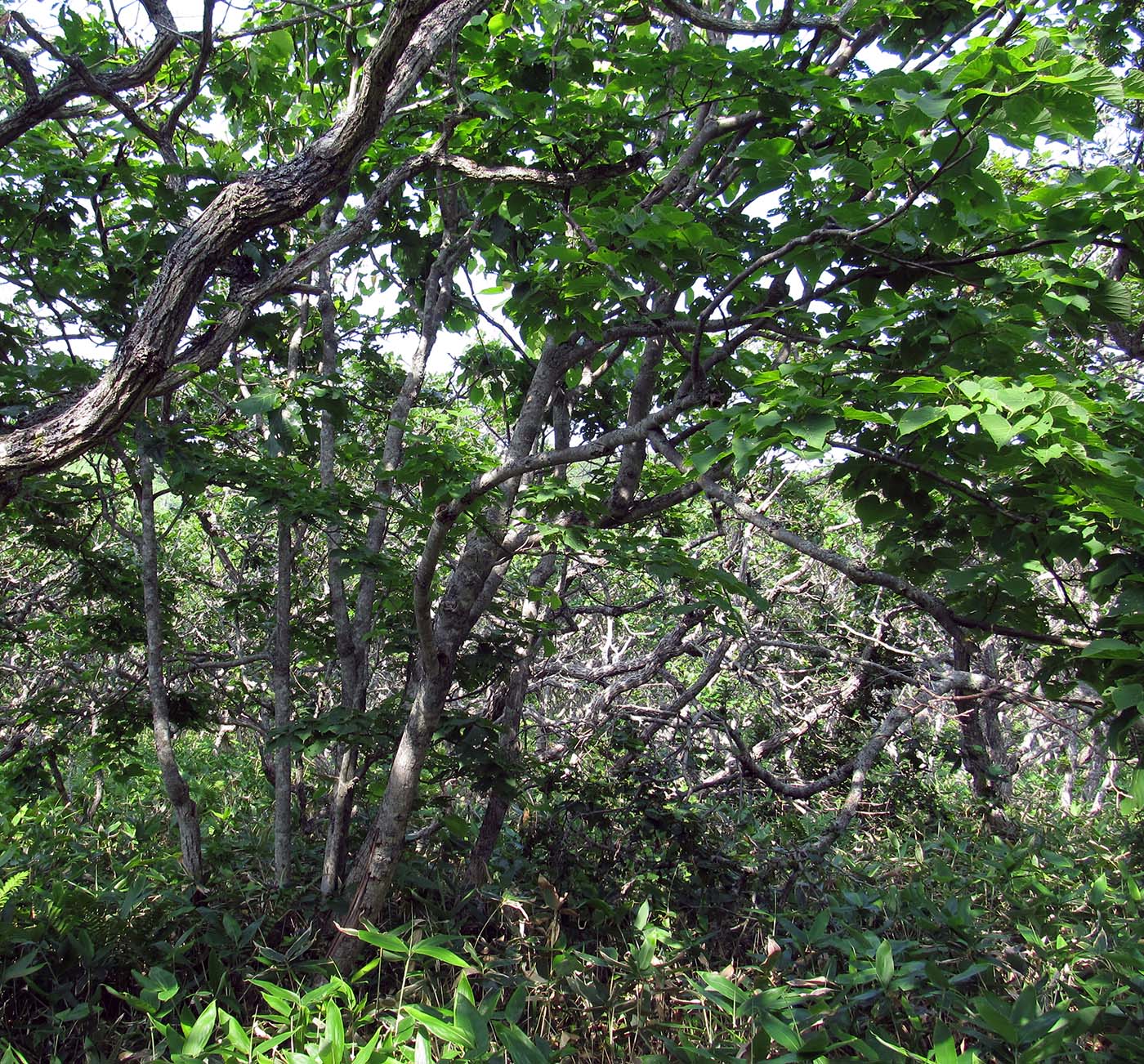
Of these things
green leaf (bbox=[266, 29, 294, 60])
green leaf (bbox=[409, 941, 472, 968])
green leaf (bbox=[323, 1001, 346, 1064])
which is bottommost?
green leaf (bbox=[323, 1001, 346, 1064])

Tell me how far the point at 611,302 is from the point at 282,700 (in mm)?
2680

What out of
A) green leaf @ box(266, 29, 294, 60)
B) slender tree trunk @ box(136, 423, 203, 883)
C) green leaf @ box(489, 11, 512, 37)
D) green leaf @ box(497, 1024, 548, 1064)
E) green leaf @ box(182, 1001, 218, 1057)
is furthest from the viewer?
slender tree trunk @ box(136, 423, 203, 883)

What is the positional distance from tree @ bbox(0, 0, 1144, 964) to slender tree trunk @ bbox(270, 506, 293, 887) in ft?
0.07

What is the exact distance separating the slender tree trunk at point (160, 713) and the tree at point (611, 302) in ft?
1.31

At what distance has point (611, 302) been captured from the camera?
3.43m

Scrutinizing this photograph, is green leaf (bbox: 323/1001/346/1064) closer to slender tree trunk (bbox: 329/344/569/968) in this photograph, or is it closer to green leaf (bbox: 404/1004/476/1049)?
green leaf (bbox: 404/1004/476/1049)

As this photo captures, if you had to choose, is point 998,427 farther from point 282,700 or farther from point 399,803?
point 282,700

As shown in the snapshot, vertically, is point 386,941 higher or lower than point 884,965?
lower

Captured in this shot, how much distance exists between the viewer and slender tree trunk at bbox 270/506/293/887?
419 centimetres

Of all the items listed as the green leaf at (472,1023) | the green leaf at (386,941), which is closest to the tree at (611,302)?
the green leaf at (386,941)

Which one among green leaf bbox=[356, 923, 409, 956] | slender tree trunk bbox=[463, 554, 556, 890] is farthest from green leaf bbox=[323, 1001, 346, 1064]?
A: slender tree trunk bbox=[463, 554, 556, 890]

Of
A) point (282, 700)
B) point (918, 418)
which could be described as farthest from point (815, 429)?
point (282, 700)

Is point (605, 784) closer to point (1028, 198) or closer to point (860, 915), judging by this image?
point (860, 915)

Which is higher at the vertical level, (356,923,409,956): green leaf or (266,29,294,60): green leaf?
(266,29,294,60): green leaf
